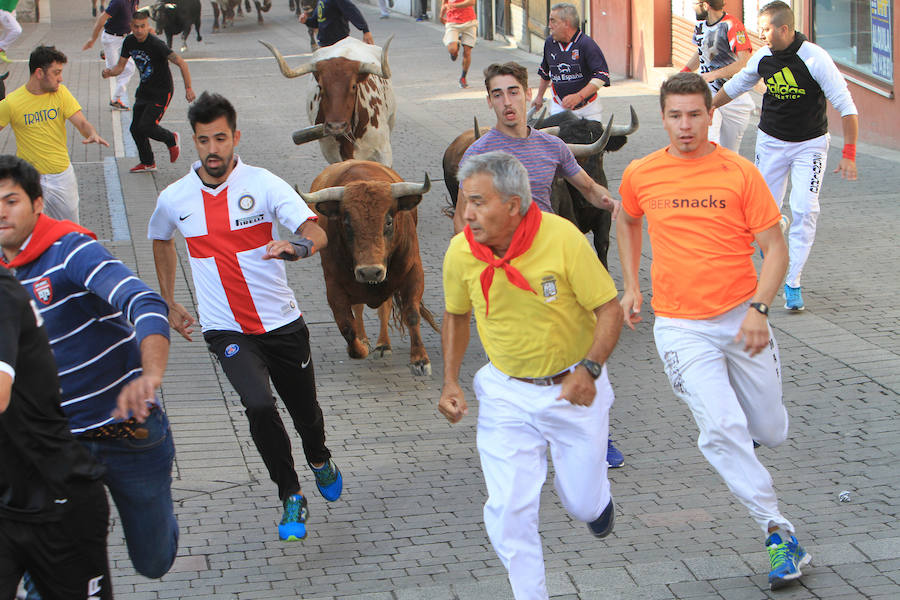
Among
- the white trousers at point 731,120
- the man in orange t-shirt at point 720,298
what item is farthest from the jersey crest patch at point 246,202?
the white trousers at point 731,120

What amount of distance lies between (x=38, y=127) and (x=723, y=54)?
260 inches

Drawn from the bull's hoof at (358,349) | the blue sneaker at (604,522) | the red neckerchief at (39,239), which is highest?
the red neckerchief at (39,239)

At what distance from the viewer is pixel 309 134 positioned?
1124 centimetres

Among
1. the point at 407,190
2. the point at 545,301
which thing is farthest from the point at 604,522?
the point at 407,190

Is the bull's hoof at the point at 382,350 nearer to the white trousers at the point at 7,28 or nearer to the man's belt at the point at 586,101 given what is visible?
the man's belt at the point at 586,101

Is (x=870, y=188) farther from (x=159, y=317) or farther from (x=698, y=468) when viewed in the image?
(x=159, y=317)

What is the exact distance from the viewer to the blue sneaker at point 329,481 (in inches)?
240

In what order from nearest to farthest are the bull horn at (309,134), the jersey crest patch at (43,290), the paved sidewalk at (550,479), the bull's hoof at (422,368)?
the jersey crest patch at (43,290), the paved sidewalk at (550,479), the bull's hoof at (422,368), the bull horn at (309,134)

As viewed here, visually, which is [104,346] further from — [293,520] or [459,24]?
[459,24]

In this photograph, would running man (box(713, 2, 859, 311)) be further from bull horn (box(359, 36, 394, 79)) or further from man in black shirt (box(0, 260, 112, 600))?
man in black shirt (box(0, 260, 112, 600))

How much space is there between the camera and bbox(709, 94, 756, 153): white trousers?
1162 centimetres

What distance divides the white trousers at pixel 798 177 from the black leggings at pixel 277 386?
14.2ft

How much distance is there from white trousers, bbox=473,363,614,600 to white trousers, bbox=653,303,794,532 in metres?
0.50

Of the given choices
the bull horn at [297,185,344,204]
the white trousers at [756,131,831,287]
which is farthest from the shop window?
the bull horn at [297,185,344,204]
